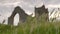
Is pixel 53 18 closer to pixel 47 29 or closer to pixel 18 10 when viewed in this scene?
pixel 47 29

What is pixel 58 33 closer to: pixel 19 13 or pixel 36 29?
pixel 36 29

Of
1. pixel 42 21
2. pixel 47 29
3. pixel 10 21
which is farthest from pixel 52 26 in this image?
pixel 10 21

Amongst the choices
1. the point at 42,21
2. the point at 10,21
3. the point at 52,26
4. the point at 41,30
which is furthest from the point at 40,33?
the point at 10,21

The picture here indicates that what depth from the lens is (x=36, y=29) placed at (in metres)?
4.86

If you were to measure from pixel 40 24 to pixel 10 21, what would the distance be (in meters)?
31.1

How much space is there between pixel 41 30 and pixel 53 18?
1098 millimetres

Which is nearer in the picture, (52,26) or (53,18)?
(52,26)

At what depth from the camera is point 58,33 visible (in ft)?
14.3

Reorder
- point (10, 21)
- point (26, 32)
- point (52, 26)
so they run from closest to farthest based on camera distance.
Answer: point (26, 32) < point (52, 26) < point (10, 21)

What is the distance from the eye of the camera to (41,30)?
4.82 metres

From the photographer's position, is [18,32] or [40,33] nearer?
[40,33]

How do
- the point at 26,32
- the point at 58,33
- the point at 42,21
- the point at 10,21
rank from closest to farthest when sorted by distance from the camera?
the point at 58,33
the point at 26,32
the point at 42,21
the point at 10,21

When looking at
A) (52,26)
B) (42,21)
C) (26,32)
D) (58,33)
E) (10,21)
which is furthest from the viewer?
(10,21)

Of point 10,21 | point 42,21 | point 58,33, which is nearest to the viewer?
point 58,33
